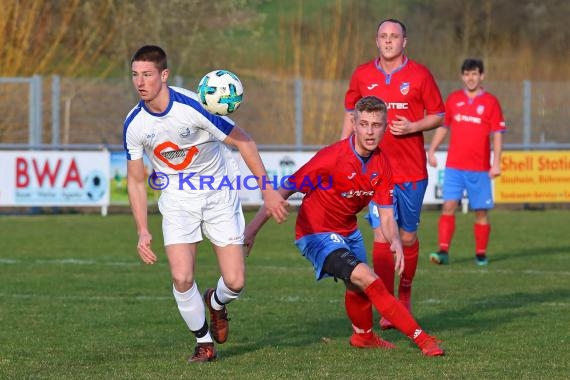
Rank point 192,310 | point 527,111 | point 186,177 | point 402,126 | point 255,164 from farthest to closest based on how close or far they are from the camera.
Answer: point 527,111 < point 402,126 < point 186,177 < point 192,310 < point 255,164

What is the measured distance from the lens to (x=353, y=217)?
8.25m

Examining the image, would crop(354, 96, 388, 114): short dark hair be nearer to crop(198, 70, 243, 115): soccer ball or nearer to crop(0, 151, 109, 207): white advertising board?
crop(198, 70, 243, 115): soccer ball

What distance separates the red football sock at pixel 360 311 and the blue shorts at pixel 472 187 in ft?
20.1

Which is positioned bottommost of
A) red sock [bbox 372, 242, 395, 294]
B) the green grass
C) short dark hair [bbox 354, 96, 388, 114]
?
the green grass

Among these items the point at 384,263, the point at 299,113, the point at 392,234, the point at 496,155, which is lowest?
the point at 384,263

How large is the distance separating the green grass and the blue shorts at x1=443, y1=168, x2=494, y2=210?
72 centimetres

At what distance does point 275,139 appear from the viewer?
78.9ft

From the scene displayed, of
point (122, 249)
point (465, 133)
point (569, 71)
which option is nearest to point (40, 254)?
point (122, 249)

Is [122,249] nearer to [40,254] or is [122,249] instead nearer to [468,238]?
[40,254]

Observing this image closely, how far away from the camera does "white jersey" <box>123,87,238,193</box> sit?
7.71m

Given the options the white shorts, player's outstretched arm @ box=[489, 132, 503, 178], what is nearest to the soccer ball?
the white shorts

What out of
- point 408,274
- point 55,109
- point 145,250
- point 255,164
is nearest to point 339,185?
point 255,164

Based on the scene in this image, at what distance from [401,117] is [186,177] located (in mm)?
2021

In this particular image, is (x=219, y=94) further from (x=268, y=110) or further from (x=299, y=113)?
(x=268, y=110)
